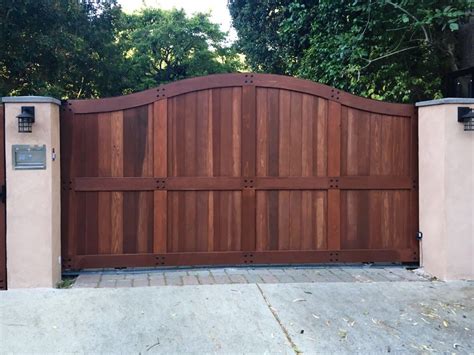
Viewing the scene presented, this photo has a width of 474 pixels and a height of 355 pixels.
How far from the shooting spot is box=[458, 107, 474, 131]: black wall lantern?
5.72 metres

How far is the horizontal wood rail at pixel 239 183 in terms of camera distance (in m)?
5.80

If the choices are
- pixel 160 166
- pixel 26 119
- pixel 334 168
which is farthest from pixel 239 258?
pixel 26 119

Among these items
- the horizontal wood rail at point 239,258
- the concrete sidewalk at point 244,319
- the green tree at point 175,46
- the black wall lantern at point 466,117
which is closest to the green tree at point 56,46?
the green tree at point 175,46

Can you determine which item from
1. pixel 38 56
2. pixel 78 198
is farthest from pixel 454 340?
pixel 38 56

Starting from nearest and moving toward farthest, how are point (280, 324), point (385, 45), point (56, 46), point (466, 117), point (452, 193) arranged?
point (280, 324)
point (466, 117)
point (452, 193)
point (385, 45)
point (56, 46)

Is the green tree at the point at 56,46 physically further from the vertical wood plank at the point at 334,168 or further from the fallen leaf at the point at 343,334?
the fallen leaf at the point at 343,334

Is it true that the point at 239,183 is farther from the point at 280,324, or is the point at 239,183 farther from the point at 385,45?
the point at 385,45

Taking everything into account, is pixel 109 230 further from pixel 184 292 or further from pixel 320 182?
pixel 320 182

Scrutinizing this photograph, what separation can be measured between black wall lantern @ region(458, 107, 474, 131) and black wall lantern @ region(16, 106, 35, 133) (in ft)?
15.6

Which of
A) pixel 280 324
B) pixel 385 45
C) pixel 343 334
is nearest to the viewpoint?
pixel 343 334

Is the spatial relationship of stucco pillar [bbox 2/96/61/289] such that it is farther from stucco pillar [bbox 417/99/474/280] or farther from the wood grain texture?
stucco pillar [bbox 417/99/474/280]

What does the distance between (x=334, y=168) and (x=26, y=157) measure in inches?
139

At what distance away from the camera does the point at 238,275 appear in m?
5.84

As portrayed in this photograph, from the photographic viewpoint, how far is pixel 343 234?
20.4 feet
